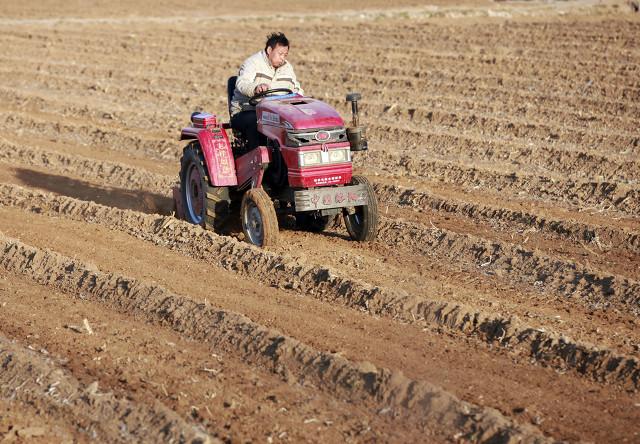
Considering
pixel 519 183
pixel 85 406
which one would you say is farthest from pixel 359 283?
pixel 519 183

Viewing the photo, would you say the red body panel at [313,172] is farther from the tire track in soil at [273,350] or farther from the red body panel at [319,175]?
the tire track in soil at [273,350]

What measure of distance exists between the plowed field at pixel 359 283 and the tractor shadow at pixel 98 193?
5 cm

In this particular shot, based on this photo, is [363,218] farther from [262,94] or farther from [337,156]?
[262,94]

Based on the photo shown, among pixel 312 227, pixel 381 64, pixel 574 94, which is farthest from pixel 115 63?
pixel 312 227

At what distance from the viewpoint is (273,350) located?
601cm

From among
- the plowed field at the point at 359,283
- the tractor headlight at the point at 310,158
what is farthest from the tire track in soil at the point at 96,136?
the tractor headlight at the point at 310,158

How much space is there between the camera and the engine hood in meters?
8.02

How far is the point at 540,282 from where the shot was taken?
7.70 meters

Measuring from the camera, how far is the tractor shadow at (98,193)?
10492 mm

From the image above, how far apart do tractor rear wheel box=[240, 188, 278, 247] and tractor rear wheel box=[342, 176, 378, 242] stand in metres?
0.75

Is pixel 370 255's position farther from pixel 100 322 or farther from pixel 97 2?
pixel 97 2

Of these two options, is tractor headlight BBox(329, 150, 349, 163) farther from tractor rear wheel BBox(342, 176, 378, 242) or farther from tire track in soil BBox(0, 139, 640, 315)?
tire track in soil BBox(0, 139, 640, 315)

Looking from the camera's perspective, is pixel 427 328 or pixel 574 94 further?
pixel 574 94

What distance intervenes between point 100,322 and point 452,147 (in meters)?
7.39
